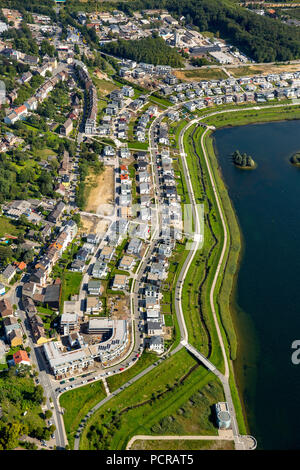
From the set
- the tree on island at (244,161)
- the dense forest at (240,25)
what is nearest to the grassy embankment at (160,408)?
the tree on island at (244,161)

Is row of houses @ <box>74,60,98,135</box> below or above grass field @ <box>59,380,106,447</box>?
above

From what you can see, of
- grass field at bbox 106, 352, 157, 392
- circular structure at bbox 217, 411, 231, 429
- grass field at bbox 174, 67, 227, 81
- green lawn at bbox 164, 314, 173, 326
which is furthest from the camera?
grass field at bbox 174, 67, 227, 81

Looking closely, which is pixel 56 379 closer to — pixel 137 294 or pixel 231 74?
pixel 137 294

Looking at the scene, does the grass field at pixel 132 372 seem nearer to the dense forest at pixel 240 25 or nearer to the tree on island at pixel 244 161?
the tree on island at pixel 244 161

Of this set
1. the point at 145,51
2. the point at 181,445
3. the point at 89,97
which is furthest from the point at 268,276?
the point at 145,51

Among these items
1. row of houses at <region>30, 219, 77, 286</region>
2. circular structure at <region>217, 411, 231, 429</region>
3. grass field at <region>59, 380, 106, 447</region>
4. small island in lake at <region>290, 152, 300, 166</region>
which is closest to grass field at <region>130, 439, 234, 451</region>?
circular structure at <region>217, 411, 231, 429</region>

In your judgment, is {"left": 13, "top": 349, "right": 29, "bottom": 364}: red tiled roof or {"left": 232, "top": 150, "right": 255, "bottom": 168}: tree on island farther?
{"left": 232, "top": 150, "right": 255, "bottom": 168}: tree on island

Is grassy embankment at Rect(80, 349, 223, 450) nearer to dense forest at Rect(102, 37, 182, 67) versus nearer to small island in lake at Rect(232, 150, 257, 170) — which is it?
small island in lake at Rect(232, 150, 257, 170)
